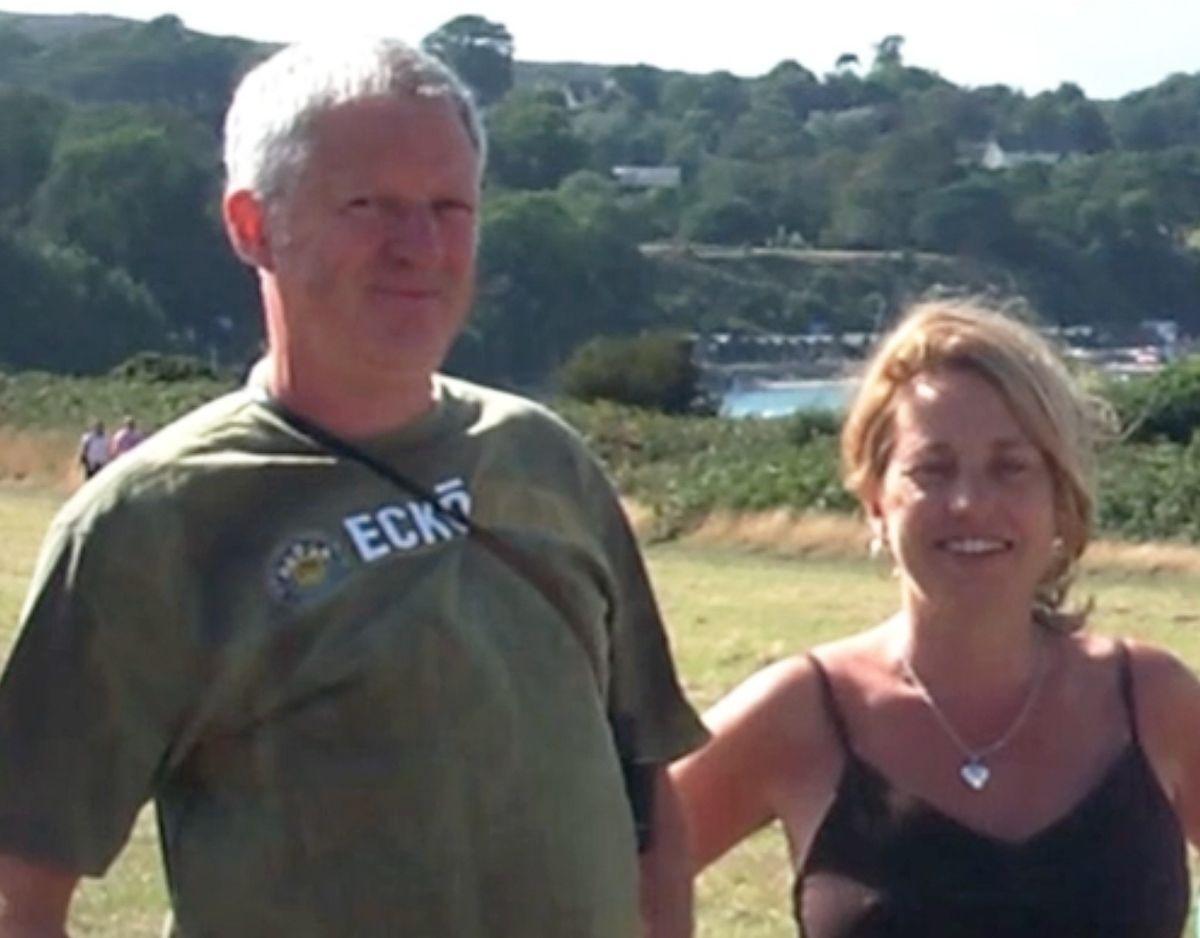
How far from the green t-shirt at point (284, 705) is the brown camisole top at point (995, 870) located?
17.5 inches

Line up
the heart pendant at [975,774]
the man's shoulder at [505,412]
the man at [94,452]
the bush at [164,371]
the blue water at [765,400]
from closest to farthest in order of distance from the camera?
the man's shoulder at [505,412] → the heart pendant at [975,774] → the man at [94,452] → the blue water at [765,400] → the bush at [164,371]

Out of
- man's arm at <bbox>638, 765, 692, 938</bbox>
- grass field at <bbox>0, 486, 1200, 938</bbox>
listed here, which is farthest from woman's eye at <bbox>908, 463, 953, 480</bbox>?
grass field at <bbox>0, 486, 1200, 938</bbox>

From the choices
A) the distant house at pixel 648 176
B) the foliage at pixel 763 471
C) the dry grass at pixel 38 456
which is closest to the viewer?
the foliage at pixel 763 471

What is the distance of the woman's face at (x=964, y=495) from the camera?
3814 millimetres

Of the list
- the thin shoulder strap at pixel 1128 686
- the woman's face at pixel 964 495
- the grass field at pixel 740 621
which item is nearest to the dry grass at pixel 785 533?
the grass field at pixel 740 621

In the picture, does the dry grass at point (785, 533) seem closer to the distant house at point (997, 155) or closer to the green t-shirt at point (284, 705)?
the green t-shirt at point (284, 705)

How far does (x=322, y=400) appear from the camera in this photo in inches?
134

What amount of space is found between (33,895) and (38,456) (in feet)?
130

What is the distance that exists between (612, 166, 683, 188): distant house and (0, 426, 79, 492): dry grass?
5526 cm

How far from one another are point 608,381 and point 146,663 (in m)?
47.0

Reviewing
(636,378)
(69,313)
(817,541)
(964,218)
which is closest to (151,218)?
(69,313)

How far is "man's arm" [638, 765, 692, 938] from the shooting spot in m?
3.70

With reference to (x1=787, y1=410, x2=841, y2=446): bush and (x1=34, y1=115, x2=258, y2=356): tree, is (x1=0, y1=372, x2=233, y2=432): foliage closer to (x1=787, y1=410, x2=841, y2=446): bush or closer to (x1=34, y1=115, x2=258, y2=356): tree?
(x1=787, y1=410, x2=841, y2=446): bush

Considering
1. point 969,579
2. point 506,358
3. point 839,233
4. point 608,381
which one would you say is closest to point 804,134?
point 839,233
